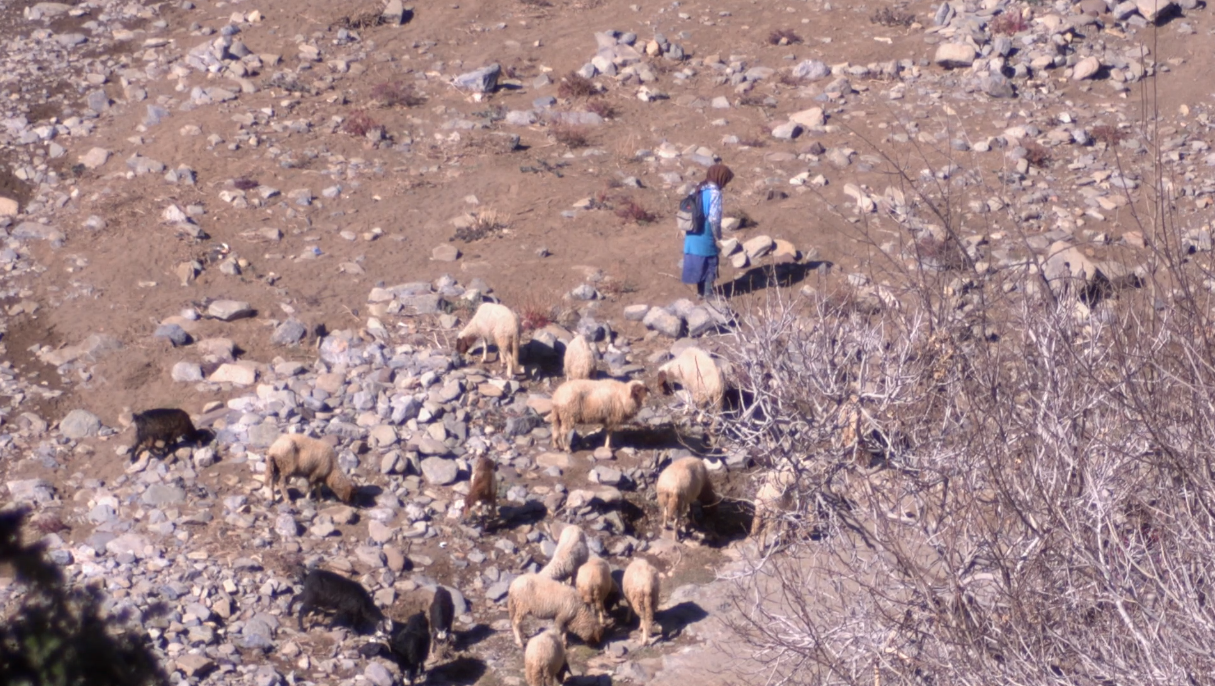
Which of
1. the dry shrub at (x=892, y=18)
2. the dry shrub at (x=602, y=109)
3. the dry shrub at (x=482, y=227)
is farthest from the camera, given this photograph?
the dry shrub at (x=892, y=18)

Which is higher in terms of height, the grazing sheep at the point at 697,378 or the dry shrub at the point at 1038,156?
the grazing sheep at the point at 697,378

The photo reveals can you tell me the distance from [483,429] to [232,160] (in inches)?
266

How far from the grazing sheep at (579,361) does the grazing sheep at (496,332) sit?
49cm

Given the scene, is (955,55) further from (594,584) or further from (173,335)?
(594,584)

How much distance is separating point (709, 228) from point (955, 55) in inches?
288

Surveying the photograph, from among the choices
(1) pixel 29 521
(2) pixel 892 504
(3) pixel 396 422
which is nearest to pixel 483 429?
(3) pixel 396 422

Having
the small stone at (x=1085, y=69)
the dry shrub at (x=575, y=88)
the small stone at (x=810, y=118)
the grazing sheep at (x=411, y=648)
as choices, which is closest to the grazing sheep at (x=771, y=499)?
the grazing sheep at (x=411, y=648)

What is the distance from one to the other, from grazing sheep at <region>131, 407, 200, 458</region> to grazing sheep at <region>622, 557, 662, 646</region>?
3.90 m

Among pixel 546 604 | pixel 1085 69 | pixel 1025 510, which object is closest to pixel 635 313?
pixel 546 604

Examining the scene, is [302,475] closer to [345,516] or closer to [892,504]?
[345,516]

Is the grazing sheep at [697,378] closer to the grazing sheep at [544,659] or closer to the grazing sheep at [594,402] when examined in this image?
the grazing sheep at [594,402]

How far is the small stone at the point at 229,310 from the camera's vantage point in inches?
460

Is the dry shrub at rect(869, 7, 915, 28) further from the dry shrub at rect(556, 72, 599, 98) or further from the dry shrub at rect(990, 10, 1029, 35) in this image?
the dry shrub at rect(556, 72, 599, 98)

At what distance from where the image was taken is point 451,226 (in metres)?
→ 13.9
